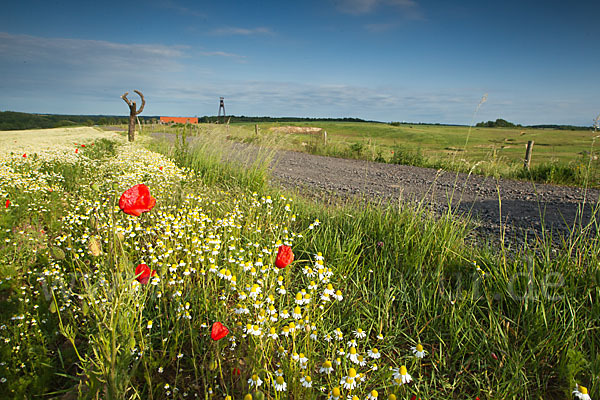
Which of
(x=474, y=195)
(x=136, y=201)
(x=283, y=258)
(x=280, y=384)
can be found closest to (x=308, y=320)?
(x=283, y=258)

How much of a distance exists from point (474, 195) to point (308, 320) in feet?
23.2

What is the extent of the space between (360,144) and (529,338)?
1524 centimetres

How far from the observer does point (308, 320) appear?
1.92 meters

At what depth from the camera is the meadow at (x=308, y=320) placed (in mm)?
1820

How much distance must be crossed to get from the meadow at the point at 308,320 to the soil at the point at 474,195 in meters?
1.17

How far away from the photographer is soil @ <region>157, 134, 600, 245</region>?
15.9 feet

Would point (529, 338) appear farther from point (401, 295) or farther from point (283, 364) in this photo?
point (283, 364)

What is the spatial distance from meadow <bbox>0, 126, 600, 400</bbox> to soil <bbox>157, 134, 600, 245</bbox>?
117 centimetres

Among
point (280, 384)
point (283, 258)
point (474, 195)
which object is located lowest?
point (280, 384)

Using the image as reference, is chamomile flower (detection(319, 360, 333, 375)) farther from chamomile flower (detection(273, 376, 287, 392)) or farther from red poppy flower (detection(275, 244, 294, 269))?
red poppy flower (detection(275, 244, 294, 269))

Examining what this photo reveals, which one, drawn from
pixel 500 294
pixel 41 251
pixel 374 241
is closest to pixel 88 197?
pixel 41 251

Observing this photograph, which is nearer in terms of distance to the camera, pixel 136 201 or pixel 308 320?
pixel 308 320

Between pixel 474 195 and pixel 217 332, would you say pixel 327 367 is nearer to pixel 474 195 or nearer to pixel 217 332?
pixel 217 332

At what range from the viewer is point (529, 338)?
2.28m
